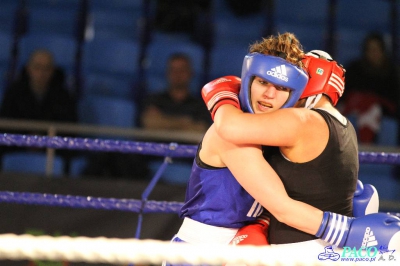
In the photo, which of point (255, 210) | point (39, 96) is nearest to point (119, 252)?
point (255, 210)

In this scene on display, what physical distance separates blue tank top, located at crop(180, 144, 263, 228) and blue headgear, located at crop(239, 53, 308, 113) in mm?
354

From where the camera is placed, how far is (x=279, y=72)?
2.30 meters

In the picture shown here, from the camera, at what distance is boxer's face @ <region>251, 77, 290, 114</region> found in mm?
2375

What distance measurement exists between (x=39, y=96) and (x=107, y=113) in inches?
20.6

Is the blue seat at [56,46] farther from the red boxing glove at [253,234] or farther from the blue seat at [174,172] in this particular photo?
the red boxing glove at [253,234]

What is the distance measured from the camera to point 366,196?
253 cm

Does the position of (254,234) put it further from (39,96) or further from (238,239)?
(39,96)

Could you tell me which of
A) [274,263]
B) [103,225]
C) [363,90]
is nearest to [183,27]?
[363,90]

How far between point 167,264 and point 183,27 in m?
3.57

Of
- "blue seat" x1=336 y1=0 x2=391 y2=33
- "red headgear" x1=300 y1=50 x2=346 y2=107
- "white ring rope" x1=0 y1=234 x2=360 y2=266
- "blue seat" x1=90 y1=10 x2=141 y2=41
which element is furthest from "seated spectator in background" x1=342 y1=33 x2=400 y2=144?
"white ring rope" x1=0 y1=234 x2=360 y2=266

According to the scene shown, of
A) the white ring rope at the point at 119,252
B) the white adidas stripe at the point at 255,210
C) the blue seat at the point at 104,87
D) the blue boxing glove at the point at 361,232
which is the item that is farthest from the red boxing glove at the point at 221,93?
the blue seat at the point at 104,87

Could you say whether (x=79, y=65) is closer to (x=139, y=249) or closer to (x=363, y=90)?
(x=363, y=90)

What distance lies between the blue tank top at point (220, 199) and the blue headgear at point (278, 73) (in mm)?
354

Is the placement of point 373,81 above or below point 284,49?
below
